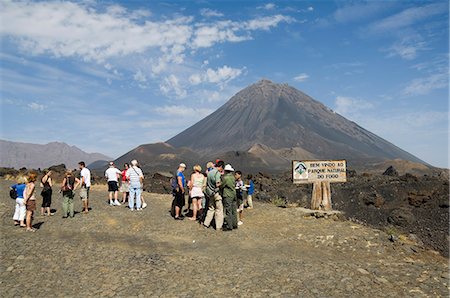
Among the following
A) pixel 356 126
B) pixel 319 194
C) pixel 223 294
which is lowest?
pixel 223 294

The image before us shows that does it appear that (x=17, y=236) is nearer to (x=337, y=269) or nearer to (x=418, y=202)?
(x=337, y=269)

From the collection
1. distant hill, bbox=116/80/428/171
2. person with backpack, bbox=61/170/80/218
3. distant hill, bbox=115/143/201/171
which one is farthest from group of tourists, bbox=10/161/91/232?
distant hill, bbox=115/143/201/171

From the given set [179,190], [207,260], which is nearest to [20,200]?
[179,190]

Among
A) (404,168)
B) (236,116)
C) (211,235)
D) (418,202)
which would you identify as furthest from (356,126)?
(211,235)

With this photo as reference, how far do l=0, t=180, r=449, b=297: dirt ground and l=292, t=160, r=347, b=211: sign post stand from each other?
2.20 meters

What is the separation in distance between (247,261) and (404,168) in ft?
242

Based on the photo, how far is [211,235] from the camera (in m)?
10.7

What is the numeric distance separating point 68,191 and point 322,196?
29.3ft

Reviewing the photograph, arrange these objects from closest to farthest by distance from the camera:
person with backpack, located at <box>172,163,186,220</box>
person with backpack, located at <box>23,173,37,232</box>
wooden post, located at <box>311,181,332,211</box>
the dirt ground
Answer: the dirt ground
person with backpack, located at <box>23,173,37,232</box>
person with backpack, located at <box>172,163,186,220</box>
wooden post, located at <box>311,181,332,211</box>

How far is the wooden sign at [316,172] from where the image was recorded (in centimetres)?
1466

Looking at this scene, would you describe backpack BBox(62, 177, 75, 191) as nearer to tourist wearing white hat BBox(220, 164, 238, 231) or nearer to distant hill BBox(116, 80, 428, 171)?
tourist wearing white hat BBox(220, 164, 238, 231)

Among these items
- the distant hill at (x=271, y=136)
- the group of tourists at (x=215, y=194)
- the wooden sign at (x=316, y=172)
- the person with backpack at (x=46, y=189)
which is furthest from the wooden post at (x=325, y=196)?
the distant hill at (x=271, y=136)

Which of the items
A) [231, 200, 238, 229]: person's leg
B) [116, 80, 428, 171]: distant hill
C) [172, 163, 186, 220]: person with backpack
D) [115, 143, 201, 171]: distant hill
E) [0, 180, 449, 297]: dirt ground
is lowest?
[0, 180, 449, 297]: dirt ground

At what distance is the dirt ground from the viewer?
22.7 ft
